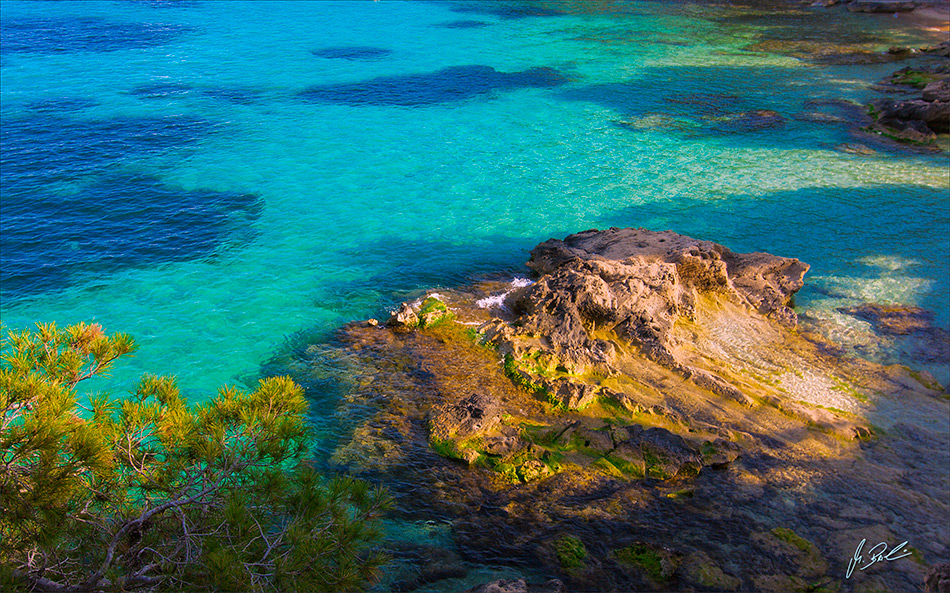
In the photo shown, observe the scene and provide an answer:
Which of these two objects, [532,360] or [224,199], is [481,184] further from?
[532,360]

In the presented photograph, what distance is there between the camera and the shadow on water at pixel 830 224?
1639 centimetres

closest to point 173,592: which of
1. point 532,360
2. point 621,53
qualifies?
point 532,360

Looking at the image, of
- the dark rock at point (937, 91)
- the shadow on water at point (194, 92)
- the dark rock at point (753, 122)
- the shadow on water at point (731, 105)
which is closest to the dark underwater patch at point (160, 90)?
the shadow on water at point (194, 92)

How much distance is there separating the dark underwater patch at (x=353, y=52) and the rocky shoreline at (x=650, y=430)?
24517mm

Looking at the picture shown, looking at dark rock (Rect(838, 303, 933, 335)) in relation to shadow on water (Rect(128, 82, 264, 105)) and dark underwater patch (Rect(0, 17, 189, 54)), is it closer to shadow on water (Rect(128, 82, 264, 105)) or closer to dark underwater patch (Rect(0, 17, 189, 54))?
shadow on water (Rect(128, 82, 264, 105))

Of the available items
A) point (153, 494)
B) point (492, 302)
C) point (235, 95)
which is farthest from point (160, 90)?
point (153, 494)

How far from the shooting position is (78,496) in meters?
5.15

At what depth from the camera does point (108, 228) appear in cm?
1805

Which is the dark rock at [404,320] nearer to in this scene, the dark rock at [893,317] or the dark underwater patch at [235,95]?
the dark rock at [893,317]

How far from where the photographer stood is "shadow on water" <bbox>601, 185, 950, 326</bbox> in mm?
16391

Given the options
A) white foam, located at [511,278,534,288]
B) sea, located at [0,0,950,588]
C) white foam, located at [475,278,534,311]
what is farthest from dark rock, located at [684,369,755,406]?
white foam, located at [511,278,534,288]
